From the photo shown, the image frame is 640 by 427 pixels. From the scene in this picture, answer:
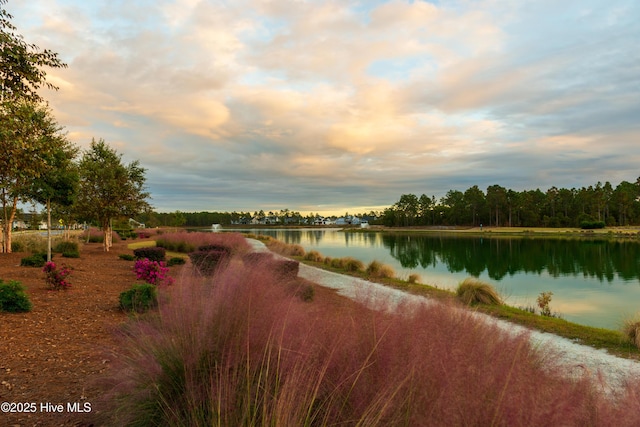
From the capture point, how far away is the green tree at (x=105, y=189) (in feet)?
64.8

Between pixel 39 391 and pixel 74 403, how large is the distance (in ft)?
1.99

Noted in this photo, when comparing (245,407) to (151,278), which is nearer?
(245,407)

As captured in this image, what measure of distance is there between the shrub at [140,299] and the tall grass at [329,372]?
3750mm

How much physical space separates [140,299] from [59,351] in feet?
6.35

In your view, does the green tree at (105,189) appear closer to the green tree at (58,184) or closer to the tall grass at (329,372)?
the green tree at (58,184)

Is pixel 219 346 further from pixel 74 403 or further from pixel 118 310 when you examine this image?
pixel 118 310

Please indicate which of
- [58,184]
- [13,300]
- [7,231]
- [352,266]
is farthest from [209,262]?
[7,231]

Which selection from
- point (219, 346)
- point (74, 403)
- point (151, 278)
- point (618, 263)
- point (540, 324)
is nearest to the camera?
point (219, 346)

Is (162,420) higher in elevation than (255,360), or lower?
lower

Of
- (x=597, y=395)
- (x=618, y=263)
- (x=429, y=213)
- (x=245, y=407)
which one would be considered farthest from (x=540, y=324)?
(x=429, y=213)

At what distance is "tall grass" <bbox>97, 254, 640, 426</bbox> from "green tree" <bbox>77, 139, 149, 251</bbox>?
1941 centimetres

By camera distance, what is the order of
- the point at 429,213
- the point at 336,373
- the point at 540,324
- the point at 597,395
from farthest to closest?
the point at 429,213
the point at 540,324
the point at 336,373
the point at 597,395

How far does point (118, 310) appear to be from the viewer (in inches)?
298

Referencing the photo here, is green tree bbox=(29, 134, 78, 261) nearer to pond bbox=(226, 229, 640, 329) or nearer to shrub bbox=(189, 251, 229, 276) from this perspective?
shrub bbox=(189, 251, 229, 276)
